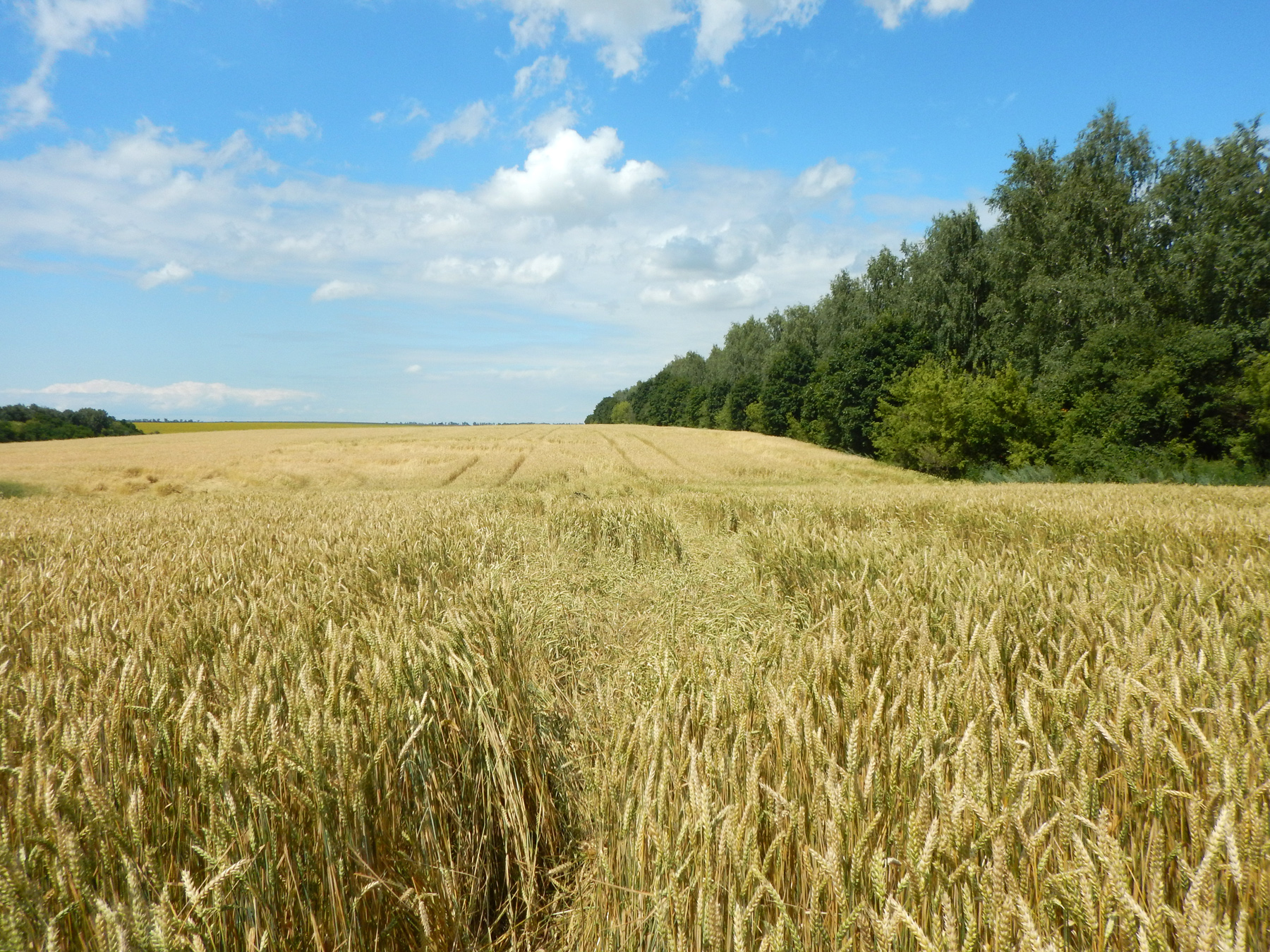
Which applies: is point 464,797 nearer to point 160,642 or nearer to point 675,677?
point 675,677

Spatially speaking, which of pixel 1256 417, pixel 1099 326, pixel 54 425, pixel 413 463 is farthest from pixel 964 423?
pixel 54 425

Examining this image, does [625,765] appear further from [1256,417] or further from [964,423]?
[964,423]

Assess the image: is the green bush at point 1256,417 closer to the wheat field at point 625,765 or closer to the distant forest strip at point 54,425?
the wheat field at point 625,765

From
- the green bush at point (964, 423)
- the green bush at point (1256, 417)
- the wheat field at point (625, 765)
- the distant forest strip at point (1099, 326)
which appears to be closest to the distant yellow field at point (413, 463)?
the green bush at point (964, 423)

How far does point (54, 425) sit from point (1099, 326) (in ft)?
228

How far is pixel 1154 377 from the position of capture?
73.7 ft

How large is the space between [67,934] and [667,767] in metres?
1.28

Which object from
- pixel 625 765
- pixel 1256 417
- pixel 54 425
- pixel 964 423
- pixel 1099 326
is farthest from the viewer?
pixel 54 425

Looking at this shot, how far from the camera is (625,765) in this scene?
1.80 meters

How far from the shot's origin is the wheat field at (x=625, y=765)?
125 centimetres

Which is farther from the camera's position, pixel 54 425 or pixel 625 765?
pixel 54 425

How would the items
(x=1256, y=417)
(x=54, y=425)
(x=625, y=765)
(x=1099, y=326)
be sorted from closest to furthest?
(x=625, y=765) < (x=1256, y=417) < (x=1099, y=326) < (x=54, y=425)

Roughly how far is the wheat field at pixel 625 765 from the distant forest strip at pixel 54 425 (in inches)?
2241

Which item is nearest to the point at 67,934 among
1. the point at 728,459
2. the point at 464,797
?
the point at 464,797
